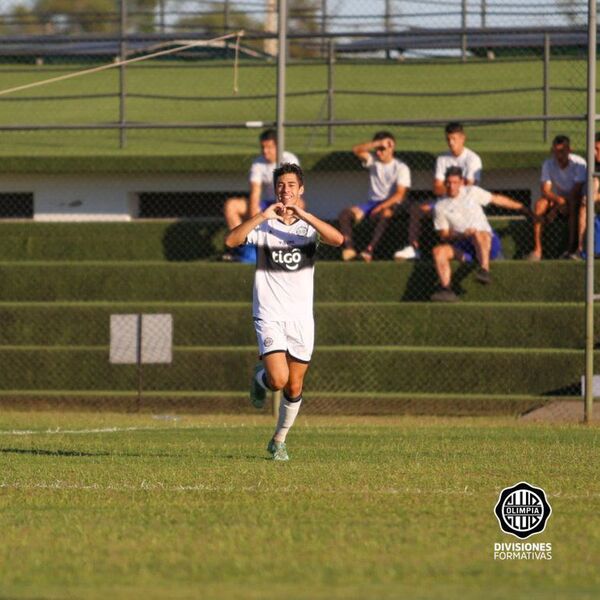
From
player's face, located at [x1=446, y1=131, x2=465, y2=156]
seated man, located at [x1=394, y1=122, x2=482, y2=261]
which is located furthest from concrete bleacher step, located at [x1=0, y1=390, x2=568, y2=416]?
player's face, located at [x1=446, y1=131, x2=465, y2=156]

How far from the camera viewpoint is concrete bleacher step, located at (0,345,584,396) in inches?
736

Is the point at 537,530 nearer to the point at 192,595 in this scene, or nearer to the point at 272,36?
the point at 192,595

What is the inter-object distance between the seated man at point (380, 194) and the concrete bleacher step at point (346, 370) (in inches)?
64.2

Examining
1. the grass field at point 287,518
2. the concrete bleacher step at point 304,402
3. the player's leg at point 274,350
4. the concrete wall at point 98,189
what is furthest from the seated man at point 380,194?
the player's leg at point 274,350

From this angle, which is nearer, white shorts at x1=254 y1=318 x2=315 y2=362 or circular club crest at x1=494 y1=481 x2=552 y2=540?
circular club crest at x1=494 y1=481 x2=552 y2=540

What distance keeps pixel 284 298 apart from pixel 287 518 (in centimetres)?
360

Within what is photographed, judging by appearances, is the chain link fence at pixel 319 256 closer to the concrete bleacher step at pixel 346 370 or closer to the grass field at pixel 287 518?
the concrete bleacher step at pixel 346 370

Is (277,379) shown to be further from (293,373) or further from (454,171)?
(454,171)

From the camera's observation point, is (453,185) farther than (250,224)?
Yes

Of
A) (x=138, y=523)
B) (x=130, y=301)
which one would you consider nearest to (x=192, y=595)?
(x=138, y=523)

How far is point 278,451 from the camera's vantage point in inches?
459

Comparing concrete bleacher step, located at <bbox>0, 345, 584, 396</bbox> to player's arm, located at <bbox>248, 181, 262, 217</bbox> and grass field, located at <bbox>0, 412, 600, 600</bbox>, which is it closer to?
player's arm, located at <bbox>248, 181, 262, 217</bbox>

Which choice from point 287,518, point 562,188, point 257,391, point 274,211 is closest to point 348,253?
point 562,188

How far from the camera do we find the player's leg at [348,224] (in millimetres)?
20141
